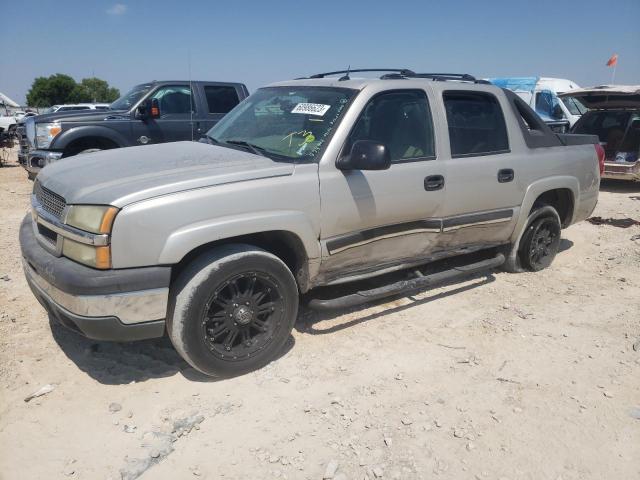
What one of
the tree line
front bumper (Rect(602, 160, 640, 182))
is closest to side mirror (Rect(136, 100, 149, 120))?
front bumper (Rect(602, 160, 640, 182))

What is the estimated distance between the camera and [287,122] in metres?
3.70

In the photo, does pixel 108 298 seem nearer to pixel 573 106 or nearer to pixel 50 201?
pixel 50 201

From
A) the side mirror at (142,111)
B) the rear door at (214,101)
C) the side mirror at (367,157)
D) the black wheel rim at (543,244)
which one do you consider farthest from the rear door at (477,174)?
the side mirror at (142,111)

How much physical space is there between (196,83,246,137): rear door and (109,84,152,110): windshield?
906 mm

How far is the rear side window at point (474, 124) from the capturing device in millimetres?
4047

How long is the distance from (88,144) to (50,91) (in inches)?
2362

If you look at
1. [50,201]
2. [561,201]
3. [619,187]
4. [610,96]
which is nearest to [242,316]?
[50,201]

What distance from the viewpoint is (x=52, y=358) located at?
3.34 meters

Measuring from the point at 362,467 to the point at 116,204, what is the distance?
1785 millimetres

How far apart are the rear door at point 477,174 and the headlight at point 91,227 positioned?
244 centimetres

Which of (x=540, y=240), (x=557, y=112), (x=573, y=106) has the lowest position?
(x=540, y=240)

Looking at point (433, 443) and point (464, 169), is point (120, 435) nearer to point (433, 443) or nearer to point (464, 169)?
point (433, 443)

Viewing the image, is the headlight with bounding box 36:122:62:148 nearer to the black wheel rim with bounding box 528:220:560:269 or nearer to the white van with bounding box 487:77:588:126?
the black wheel rim with bounding box 528:220:560:269

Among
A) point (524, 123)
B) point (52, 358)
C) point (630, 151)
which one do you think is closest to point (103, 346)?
point (52, 358)
